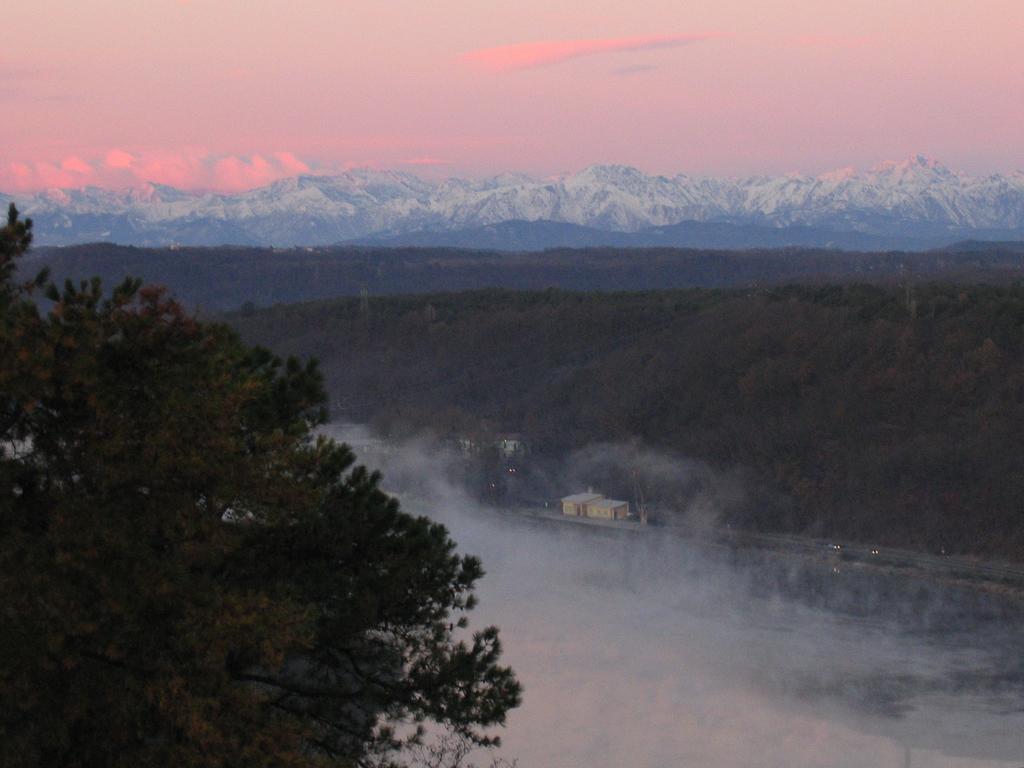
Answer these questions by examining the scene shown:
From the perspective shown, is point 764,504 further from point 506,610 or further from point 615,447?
point 506,610

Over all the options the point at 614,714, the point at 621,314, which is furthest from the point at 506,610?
the point at 621,314

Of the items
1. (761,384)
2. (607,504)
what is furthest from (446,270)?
(607,504)

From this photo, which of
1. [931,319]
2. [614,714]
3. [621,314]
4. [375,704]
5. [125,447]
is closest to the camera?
[125,447]

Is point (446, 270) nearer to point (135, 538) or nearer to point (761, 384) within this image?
point (761, 384)

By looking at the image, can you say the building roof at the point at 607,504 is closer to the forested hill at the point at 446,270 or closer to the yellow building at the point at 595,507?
the yellow building at the point at 595,507

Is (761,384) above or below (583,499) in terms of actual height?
above

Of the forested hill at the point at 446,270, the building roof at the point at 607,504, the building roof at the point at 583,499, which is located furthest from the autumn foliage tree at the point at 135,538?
the forested hill at the point at 446,270
